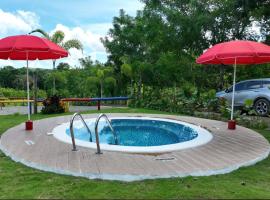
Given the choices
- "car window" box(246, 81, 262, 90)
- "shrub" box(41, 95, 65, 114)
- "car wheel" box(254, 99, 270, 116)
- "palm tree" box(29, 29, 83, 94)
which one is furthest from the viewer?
"palm tree" box(29, 29, 83, 94)

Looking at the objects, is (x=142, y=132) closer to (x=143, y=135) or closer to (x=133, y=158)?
(x=143, y=135)

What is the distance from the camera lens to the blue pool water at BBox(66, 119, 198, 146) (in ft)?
27.5

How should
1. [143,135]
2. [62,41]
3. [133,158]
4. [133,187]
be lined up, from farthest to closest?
[62,41]
[143,135]
[133,158]
[133,187]

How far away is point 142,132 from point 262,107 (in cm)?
555

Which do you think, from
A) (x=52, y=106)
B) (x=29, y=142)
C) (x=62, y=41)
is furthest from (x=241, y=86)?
(x=62, y=41)

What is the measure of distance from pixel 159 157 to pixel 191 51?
10981mm

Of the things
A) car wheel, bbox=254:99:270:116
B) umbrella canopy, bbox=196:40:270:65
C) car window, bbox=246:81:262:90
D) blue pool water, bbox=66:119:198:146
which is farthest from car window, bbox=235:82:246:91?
umbrella canopy, bbox=196:40:270:65

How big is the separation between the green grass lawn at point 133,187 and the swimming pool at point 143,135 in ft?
5.45

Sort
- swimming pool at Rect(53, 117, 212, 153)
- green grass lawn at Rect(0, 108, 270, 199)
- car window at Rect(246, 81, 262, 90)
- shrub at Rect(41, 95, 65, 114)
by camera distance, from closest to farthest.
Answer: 1. green grass lawn at Rect(0, 108, 270, 199)
2. swimming pool at Rect(53, 117, 212, 153)
3. car window at Rect(246, 81, 262, 90)
4. shrub at Rect(41, 95, 65, 114)

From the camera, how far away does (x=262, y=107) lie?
12398 millimetres

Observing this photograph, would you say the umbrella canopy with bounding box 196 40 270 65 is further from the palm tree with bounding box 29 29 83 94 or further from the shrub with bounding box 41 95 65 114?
the palm tree with bounding box 29 29 83 94

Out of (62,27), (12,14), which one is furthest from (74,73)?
(12,14)

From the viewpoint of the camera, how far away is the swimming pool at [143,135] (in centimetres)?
663

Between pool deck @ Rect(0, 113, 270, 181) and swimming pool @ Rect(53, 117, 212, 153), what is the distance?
0.30m
